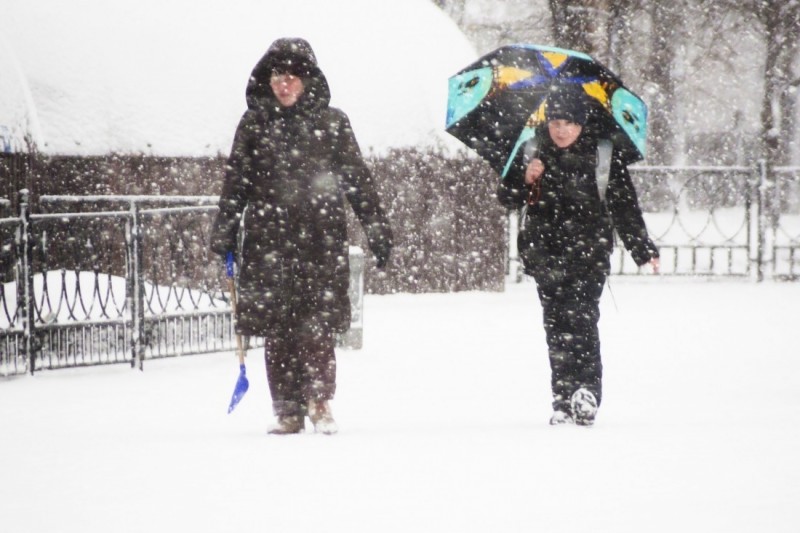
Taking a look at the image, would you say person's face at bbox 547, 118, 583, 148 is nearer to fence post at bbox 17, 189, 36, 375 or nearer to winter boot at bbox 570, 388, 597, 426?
winter boot at bbox 570, 388, 597, 426

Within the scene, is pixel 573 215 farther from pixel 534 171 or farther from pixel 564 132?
pixel 564 132

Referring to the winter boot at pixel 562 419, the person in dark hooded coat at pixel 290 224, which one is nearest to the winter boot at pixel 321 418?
the person in dark hooded coat at pixel 290 224

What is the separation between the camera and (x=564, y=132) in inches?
231

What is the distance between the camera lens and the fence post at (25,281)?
7.93 meters

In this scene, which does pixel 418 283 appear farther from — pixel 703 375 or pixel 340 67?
pixel 703 375

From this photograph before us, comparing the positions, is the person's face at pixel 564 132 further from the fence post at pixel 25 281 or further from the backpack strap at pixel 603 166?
the fence post at pixel 25 281

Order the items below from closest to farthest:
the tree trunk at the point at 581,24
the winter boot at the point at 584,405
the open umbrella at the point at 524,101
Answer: the winter boot at the point at 584,405 < the open umbrella at the point at 524,101 < the tree trunk at the point at 581,24

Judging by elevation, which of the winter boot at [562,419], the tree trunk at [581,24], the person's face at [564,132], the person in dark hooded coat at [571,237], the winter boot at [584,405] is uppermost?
the tree trunk at [581,24]

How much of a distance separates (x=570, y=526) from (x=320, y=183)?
251 cm

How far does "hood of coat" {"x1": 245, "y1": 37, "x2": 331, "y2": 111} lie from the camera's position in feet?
18.1

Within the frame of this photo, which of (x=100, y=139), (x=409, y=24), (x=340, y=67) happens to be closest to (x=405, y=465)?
(x=100, y=139)

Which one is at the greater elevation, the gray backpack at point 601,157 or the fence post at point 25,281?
the gray backpack at point 601,157

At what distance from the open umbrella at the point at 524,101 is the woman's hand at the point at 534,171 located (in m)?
0.27

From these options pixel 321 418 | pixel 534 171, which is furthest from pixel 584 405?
pixel 321 418
